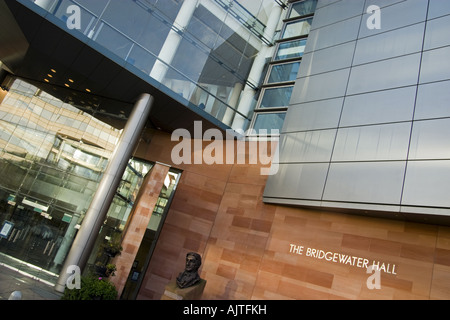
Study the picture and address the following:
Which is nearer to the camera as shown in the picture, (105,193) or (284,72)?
(105,193)

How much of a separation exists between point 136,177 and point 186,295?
28.1ft

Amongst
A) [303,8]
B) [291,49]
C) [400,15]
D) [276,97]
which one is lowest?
[276,97]

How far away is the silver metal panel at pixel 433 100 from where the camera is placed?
10984mm

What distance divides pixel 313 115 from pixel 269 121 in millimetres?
3439

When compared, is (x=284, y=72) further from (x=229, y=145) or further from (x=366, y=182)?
(x=366, y=182)

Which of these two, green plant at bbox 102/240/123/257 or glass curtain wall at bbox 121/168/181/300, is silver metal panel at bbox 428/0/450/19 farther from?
green plant at bbox 102/240/123/257

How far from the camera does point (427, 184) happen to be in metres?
10.3

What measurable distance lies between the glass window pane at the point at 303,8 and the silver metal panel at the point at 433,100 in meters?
10.7

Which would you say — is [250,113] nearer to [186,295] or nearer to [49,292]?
[186,295]

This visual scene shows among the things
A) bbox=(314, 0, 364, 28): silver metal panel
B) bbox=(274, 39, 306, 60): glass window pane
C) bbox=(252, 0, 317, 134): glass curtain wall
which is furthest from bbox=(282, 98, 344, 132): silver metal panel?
bbox=(314, 0, 364, 28): silver metal panel

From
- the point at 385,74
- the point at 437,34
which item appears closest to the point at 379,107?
the point at 385,74

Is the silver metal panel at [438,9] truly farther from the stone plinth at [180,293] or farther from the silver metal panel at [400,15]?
the stone plinth at [180,293]

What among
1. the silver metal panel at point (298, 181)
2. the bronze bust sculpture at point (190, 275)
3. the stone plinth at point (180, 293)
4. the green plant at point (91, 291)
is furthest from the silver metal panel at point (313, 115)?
the green plant at point (91, 291)
